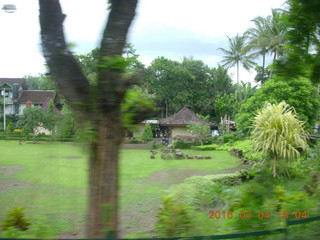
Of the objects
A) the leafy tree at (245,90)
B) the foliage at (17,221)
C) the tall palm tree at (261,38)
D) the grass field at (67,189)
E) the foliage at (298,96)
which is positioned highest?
the tall palm tree at (261,38)

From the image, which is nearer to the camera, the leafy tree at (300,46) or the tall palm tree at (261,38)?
the leafy tree at (300,46)

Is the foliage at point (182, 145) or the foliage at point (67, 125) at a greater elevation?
the foliage at point (67, 125)

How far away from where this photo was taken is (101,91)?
2312 mm

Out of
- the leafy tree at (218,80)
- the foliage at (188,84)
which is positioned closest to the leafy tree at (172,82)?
the foliage at (188,84)

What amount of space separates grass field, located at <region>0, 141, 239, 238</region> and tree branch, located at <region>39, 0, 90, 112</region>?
16.7 inches

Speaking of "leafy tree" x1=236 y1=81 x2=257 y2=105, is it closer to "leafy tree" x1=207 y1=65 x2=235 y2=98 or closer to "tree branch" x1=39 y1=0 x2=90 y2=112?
"leafy tree" x1=207 y1=65 x2=235 y2=98

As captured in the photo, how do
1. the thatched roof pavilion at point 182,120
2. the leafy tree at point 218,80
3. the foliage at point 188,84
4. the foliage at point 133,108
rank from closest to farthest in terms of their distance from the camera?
the foliage at point 133,108, the thatched roof pavilion at point 182,120, the foliage at point 188,84, the leafy tree at point 218,80

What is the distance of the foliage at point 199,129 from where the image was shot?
83.1ft

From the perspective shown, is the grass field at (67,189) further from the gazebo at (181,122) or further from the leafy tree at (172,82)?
the leafy tree at (172,82)

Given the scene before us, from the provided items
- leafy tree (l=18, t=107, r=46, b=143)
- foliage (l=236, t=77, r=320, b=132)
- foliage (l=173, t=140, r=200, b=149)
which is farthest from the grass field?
foliage (l=173, t=140, r=200, b=149)

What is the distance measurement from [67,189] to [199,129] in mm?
17961

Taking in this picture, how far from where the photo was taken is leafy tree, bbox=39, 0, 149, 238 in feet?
7.56

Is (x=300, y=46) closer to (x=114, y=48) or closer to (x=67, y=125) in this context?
(x=114, y=48)

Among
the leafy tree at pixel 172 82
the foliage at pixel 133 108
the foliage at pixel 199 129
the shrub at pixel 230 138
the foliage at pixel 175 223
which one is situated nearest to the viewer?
the foliage at pixel 133 108
